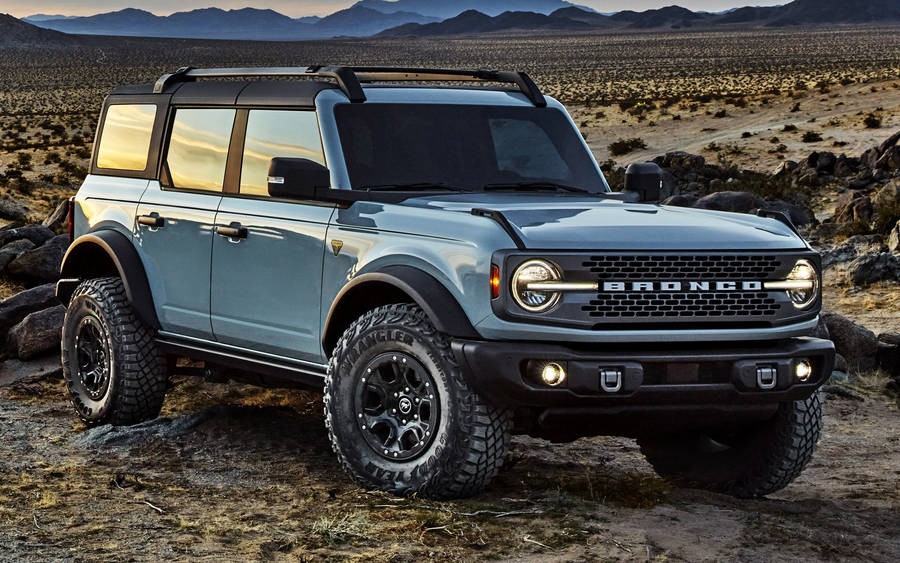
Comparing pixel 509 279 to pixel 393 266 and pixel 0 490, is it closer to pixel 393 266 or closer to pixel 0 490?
pixel 393 266

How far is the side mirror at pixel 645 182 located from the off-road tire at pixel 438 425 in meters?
1.99

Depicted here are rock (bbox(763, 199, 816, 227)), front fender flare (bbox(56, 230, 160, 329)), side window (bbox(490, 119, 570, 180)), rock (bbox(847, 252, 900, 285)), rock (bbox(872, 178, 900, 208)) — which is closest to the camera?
side window (bbox(490, 119, 570, 180))

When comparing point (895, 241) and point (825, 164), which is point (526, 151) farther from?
point (825, 164)

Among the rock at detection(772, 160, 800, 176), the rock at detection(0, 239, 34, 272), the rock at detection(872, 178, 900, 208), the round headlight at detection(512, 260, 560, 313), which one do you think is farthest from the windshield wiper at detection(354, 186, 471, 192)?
the rock at detection(772, 160, 800, 176)

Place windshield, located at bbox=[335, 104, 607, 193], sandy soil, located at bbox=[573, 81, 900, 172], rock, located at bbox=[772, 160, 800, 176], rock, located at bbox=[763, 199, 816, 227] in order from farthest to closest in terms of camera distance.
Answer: sandy soil, located at bbox=[573, 81, 900, 172]
rock, located at bbox=[772, 160, 800, 176]
rock, located at bbox=[763, 199, 816, 227]
windshield, located at bbox=[335, 104, 607, 193]

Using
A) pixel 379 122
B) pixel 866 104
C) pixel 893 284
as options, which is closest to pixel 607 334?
pixel 379 122

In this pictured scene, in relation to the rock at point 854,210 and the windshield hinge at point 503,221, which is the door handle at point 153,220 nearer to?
the windshield hinge at point 503,221

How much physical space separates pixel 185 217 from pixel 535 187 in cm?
202

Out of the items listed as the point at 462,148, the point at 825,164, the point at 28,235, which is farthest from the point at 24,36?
the point at 462,148

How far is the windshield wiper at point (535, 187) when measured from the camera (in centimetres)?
706

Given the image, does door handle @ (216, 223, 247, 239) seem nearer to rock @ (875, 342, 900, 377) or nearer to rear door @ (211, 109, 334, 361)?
rear door @ (211, 109, 334, 361)

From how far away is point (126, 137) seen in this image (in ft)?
28.0

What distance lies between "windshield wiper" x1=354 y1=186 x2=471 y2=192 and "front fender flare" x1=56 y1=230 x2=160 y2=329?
1932mm

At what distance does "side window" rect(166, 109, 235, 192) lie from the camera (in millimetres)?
7523
